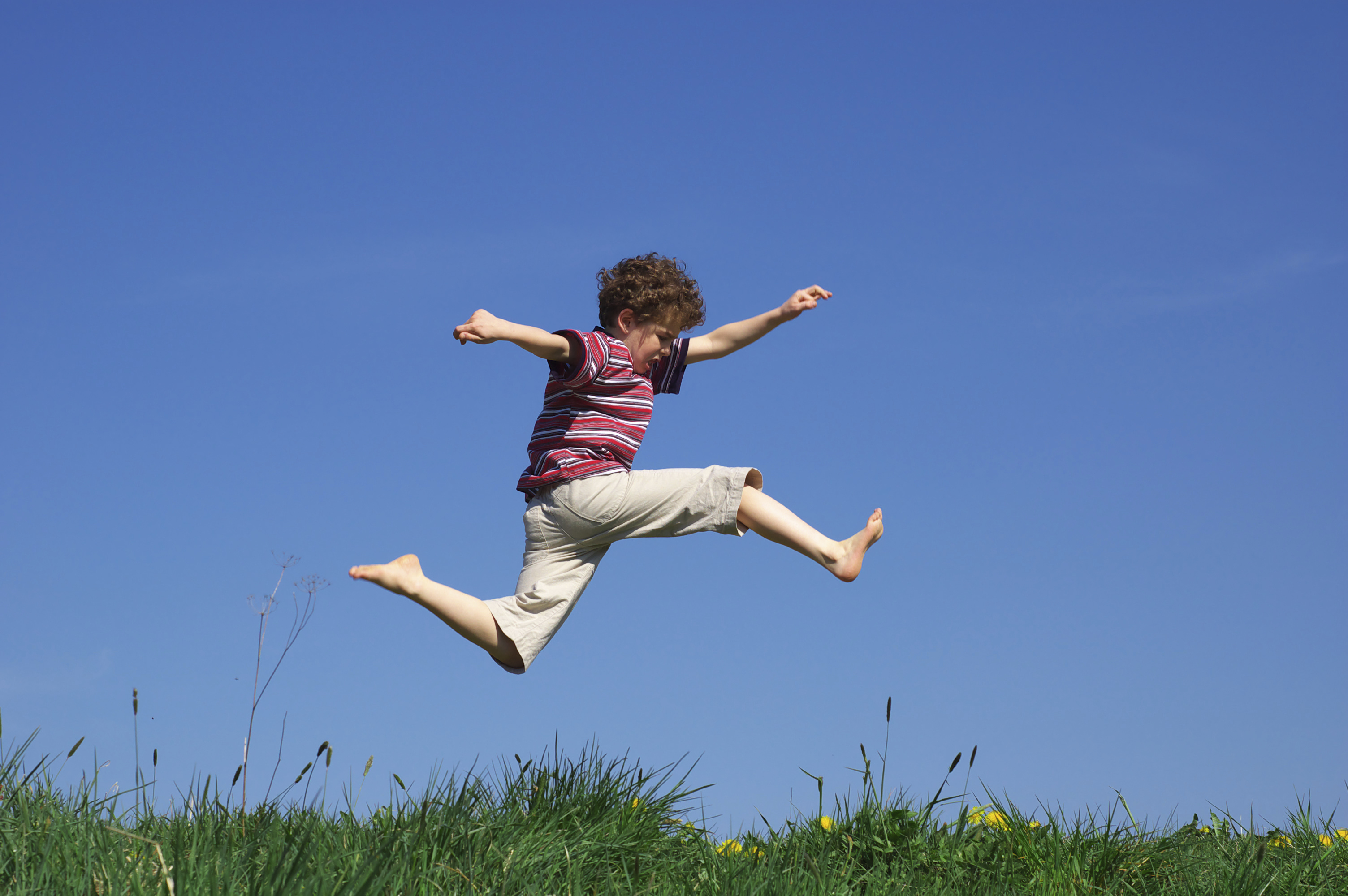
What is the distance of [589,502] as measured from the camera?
5.36 meters

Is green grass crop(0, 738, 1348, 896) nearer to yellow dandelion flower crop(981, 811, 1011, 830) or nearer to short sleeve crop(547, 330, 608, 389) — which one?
yellow dandelion flower crop(981, 811, 1011, 830)

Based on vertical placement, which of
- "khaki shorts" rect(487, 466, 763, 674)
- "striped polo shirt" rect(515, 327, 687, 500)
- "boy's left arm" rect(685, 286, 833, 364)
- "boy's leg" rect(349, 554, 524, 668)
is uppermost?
"boy's left arm" rect(685, 286, 833, 364)

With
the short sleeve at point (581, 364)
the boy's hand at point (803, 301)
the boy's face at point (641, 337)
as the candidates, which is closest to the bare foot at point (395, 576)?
the short sleeve at point (581, 364)

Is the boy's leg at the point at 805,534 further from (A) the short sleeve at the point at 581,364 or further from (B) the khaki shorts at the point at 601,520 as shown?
(A) the short sleeve at the point at 581,364

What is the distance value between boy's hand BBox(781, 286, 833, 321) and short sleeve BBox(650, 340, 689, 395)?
0.60m

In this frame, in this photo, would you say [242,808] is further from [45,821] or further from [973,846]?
[973,846]

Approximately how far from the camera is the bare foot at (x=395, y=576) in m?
5.01

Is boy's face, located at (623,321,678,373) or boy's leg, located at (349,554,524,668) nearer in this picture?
boy's leg, located at (349,554,524,668)

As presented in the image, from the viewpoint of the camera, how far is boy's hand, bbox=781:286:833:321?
5.90 meters

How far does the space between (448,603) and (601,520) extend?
2.77 feet

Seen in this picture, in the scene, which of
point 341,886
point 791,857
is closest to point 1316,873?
point 791,857

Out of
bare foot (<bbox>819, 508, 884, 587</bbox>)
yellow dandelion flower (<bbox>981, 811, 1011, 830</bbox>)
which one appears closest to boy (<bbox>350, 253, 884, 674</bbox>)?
bare foot (<bbox>819, 508, 884, 587</bbox>)

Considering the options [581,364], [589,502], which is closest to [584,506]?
[589,502]

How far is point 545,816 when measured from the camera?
4656 millimetres
